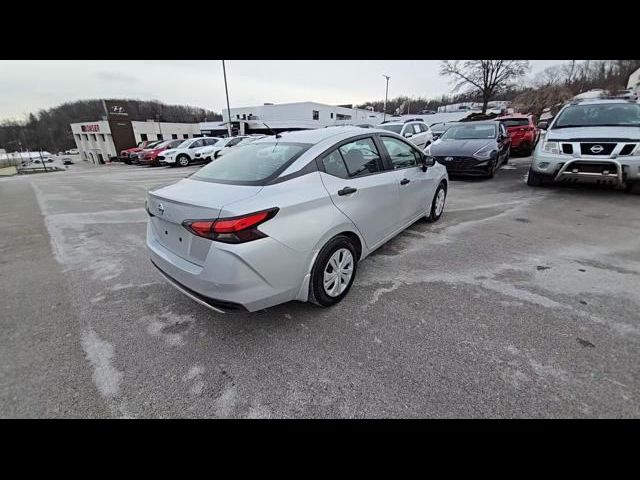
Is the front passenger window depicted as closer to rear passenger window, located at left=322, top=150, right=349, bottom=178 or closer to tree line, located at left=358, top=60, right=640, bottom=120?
rear passenger window, located at left=322, top=150, right=349, bottom=178

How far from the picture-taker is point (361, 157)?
324 centimetres

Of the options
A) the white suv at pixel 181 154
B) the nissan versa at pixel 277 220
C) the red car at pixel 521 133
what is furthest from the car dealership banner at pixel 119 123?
the nissan versa at pixel 277 220

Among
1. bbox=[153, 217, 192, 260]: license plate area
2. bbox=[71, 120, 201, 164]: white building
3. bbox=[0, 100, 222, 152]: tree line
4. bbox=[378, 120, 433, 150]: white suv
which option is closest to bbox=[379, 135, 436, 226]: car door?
bbox=[153, 217, 192, 260]: license plate area

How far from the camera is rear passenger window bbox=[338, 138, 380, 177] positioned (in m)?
3.04

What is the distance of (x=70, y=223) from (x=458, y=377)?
7549mm

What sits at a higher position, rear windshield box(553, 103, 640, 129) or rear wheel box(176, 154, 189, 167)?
rear windshield box(553, 103, 640, 129)

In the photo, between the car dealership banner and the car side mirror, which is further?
the car dealership banner

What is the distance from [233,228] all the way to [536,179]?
8.04 metres

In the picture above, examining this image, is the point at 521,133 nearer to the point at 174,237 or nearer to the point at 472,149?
the point at 472,149

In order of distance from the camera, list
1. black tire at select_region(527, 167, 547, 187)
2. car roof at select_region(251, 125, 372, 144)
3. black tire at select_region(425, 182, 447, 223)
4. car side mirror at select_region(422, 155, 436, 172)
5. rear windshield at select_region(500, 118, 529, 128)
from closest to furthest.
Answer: car roof at select_region(251, 125, 372, 144) < car side mirror at select_region(422, 155, 436, 172) < black tire at select_region(425, 182, 447, 223) < black tire at select_region(527, 167, 547, 187) < rear windshield at select_region(500, 118, 529, 128)

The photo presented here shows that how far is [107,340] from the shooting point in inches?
100

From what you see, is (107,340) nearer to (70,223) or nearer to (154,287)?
(154,287)

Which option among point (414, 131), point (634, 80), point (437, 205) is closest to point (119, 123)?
point (414, 131)

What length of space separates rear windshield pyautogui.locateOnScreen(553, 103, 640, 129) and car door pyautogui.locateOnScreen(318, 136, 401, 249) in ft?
19.5
